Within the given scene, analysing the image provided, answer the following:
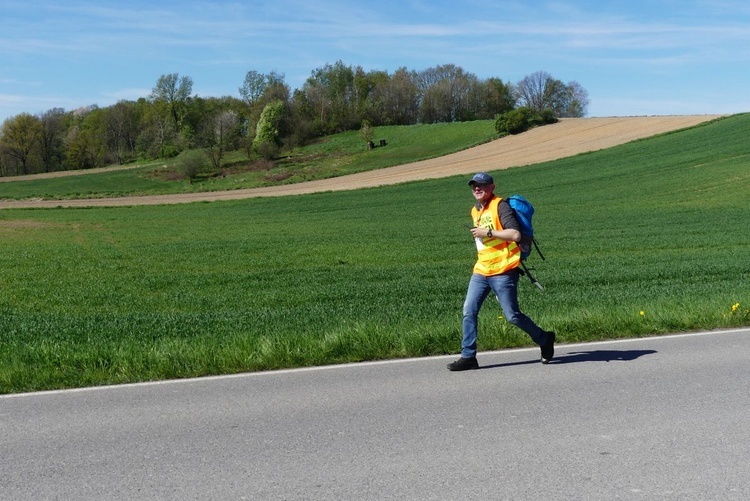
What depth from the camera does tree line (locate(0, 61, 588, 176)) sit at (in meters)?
92.3

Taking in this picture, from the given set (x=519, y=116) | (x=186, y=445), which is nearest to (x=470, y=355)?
(x=186, y=445)

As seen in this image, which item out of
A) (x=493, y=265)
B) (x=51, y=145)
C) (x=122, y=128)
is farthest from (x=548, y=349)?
(x=122, y=128)

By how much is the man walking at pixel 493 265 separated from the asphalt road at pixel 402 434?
0.28m

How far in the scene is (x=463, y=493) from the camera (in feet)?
14.6

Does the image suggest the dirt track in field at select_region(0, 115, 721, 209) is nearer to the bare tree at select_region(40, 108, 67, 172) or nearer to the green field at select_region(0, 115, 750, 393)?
the green field at select_region(0, 115, 750, 393)

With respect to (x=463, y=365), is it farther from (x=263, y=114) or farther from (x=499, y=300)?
(x=263, y=114)

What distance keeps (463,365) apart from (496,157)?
6144 centimetres

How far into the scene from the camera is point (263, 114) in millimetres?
90312

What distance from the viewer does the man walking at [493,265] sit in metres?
7.17

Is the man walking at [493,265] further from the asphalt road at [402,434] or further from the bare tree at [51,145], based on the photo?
the bare tree at [51,145]

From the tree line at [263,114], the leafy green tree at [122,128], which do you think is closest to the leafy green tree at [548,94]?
the tree line at [263,114]

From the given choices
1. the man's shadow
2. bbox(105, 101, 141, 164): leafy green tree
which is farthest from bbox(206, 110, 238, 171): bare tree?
the man's shadow

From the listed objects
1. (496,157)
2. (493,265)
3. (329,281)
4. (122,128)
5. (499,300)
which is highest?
(122,128)

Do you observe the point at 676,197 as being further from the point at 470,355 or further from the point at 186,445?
the point at 186,445
